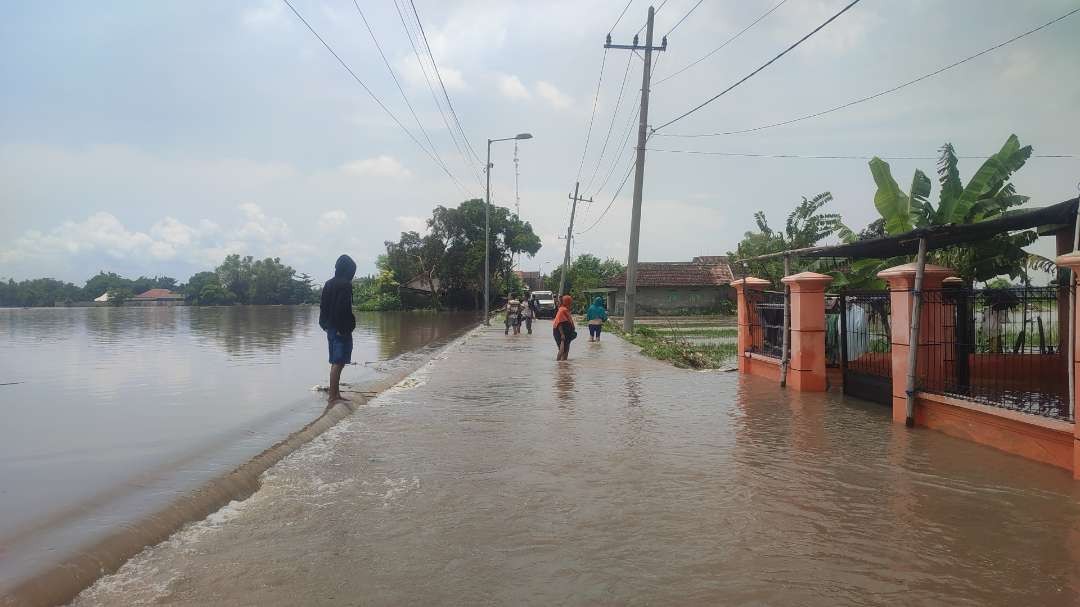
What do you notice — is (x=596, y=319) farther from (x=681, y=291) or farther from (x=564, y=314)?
(x=681, y=291)

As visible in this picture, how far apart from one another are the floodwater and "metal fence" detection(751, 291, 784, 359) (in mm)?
7322

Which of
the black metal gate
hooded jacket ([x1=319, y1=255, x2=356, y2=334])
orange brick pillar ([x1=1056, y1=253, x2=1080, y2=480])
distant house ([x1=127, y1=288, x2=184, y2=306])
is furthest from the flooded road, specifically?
distant house ([x1=127, y1=288, x2=184, y2=306])

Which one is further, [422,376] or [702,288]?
[702,288]

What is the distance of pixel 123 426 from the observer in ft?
28.3

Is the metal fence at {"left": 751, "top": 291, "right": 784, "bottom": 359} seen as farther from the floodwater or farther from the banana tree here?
the floodwater

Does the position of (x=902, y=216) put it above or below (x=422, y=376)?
above

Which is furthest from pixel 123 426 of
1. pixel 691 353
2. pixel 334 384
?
pixel 691 353

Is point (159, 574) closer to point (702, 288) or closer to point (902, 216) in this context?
point (902, 216)

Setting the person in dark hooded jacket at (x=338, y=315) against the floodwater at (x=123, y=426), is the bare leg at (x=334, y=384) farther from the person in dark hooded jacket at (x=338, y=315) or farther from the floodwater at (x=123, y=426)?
the floodwater at (x=123, y=426)

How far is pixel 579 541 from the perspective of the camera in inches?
171

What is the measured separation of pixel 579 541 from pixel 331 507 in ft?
5.79

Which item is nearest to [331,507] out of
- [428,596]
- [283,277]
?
[428,596]

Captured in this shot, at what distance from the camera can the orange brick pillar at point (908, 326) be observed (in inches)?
318

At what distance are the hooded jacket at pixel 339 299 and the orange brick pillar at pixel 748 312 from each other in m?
7.42
